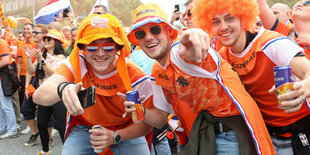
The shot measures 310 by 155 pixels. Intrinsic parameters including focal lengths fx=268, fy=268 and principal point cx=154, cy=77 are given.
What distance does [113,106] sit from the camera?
2795 mm

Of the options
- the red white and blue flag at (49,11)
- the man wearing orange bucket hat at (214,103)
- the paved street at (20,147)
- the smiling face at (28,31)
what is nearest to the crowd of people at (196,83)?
the man wearing orange bucket hat at (214,103)

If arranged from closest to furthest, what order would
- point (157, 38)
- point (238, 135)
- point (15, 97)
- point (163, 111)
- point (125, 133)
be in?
point (238, 135)
point (157, 38)
point (163, 111)
point (125, 133)
point (15, 97)

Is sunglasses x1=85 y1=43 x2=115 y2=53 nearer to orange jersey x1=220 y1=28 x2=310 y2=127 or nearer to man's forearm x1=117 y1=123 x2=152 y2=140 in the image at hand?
man's forearm x1=117 y1=123 x2=152 y2=140

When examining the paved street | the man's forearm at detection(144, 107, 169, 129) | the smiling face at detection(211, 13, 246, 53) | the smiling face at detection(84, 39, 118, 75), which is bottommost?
the paved street

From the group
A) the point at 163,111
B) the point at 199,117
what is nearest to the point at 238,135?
the point at 199,117

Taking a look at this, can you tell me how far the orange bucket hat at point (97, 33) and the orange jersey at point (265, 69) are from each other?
105cm

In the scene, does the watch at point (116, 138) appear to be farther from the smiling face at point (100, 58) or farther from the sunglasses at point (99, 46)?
the sunglasses at point (99, 46)

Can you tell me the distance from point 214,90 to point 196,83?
0.14 meters

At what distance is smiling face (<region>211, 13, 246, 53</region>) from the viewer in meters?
2.31

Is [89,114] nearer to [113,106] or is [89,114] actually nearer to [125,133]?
[113,106]

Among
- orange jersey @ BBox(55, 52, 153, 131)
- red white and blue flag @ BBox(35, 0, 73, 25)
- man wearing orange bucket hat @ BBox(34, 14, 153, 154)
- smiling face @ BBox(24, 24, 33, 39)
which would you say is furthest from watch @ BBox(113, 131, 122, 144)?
red white and blue flag @ BBox(35, 0, 73, 25)

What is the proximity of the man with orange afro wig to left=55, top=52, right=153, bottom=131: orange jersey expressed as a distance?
851mm

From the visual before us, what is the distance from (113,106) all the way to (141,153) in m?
0.59

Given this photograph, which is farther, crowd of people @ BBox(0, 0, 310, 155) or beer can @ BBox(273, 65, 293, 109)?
crowd of people @ BBox(0, 0, 310, 155)
